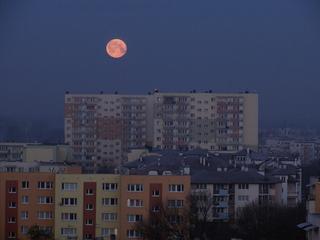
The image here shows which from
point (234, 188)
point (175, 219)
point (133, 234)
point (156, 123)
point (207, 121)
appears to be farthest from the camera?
point (207, 121)

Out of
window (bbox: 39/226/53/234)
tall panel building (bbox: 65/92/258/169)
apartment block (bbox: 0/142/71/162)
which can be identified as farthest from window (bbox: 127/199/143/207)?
tall panel building (bbox: 65/92/258/169)

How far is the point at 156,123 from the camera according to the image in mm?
24438

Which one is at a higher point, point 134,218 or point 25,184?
point 25,184

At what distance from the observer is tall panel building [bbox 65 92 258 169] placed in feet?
80.4

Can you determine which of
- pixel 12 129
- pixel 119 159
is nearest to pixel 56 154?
pixel 119 159

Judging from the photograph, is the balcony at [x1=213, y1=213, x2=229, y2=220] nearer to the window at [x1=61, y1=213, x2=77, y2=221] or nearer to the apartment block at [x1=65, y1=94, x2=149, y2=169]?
the window at [x1=61, y1=213, x2=77, y2=221]

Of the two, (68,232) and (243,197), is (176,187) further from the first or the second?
(243,197)

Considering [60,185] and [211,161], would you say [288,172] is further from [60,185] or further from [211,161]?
[60,185]

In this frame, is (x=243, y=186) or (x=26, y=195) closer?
(x=26, y=195)

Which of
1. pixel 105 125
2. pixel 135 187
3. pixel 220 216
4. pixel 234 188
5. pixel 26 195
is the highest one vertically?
pixel 105 125

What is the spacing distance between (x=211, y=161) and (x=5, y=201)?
5431 mm

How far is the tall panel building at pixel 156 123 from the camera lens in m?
24.5

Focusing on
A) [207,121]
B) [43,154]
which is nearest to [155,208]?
[43,154]

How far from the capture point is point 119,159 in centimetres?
2500
